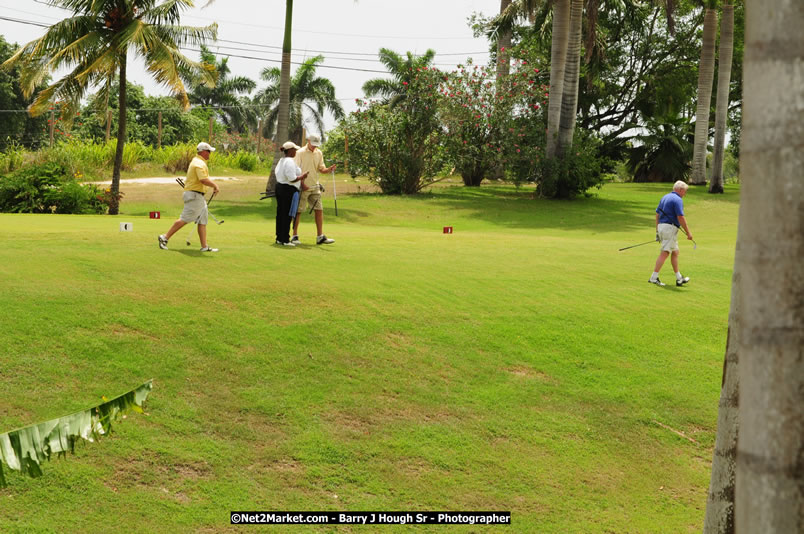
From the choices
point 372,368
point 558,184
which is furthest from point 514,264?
point 558,184

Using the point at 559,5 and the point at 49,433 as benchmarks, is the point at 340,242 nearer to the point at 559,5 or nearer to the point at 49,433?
the point at 49,433

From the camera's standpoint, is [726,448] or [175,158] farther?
[175,158]

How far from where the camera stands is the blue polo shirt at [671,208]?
13.9 meters

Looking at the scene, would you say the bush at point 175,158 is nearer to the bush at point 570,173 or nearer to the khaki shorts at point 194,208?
the bush at point 570,173

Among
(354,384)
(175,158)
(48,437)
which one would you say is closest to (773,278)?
(48,437)

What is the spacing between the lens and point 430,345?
1010 centimetres

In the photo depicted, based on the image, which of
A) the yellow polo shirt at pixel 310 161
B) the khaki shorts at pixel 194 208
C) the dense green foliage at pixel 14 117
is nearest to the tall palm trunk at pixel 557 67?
the yellow polo shirt at pixel 310 161

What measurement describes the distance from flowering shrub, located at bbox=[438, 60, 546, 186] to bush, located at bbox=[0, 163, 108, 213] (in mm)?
13928

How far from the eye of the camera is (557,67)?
32500 mm

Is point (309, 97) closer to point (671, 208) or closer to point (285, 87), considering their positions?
point (285, 87)

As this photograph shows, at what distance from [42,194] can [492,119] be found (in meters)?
16.9

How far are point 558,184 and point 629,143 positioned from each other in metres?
19.0

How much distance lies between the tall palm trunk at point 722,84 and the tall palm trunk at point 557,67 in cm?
890

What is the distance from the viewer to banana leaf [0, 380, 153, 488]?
2.93 metres
